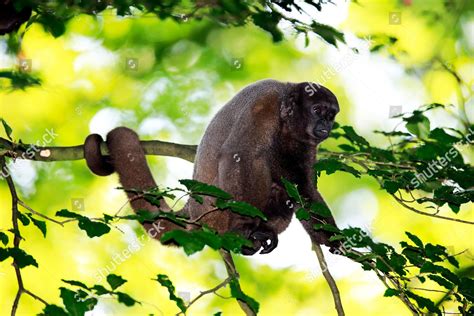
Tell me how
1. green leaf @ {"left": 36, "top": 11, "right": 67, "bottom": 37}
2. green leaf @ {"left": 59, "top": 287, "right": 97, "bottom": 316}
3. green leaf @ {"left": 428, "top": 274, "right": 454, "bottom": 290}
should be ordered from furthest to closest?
1. green leaf @ {"left": 36, "top": 11, "right": 67, "bottom": 37}
2. green leaf @ {"left": 428, "top": 274, "right": 454, "bottom": 290}
3. green leaf @ {"left": 59, "top": 287, "right": 97, "bottom": 316}

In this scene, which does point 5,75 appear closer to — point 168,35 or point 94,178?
point 94,178

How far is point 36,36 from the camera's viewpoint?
1256cm

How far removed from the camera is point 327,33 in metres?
4.79

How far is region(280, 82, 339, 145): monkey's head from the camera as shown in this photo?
747 cm

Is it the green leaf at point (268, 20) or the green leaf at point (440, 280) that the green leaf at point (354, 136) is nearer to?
the green leaf at point (268, 20)

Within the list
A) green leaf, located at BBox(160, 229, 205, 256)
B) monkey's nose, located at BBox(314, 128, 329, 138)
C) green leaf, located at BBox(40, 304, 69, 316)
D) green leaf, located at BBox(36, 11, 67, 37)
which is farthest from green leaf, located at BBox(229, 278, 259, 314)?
monkey's nose, located at BBox(314, 128, 329, 138)

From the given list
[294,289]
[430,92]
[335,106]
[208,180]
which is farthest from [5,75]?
[430,92]

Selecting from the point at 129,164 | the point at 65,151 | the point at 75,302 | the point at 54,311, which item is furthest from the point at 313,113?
the point at 54,311

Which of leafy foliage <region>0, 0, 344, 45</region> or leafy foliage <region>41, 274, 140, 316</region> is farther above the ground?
leafy foliage <region>0, 0, 344, 45</region>

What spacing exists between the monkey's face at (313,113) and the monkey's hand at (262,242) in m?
1.42

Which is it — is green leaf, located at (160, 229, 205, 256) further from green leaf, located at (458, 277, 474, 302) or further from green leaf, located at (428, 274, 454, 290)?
green leaf, located at (458, 277, 474, 302)

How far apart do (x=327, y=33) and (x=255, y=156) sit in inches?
95.5

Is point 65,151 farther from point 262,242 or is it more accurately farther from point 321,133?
point 321,133

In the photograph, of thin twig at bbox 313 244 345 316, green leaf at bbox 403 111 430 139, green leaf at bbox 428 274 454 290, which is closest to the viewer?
green leaf at bbox 428 274 454 290
